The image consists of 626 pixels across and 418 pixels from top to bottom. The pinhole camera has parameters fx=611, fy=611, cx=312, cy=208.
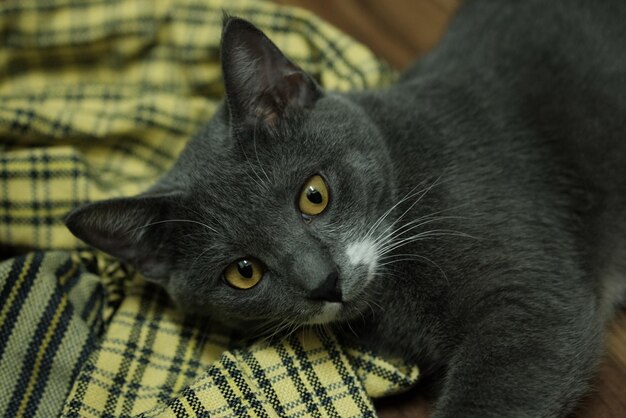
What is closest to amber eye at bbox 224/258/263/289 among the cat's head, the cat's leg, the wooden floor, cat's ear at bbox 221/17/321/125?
the cat's head

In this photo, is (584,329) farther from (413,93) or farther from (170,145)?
(170,145)

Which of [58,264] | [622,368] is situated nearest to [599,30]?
[622,368]

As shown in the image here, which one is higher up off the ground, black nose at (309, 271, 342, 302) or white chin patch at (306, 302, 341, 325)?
black nose at (309, 271, 342, 302)

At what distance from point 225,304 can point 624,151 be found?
0.95 m

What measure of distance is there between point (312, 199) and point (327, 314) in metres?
0.22

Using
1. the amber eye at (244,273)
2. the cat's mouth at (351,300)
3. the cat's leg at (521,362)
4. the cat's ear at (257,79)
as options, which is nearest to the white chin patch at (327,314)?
the cat's mouth at (351,300)

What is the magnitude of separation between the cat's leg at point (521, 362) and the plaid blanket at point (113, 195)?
168 millimetres

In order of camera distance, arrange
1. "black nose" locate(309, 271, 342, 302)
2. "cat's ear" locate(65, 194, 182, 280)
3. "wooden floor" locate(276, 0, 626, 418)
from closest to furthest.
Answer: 1. "black nose" locate(309, 271, 342, 302)
2. "cat's ear" locate(65, 194, 182, 280)
3. "wooden floor" locate(276, 0, 626, 418)

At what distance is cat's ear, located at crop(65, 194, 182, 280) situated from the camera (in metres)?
1.18

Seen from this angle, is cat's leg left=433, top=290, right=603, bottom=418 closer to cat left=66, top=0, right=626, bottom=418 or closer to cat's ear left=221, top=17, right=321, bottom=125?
cat left=66, top=0, right=626, bottom=418

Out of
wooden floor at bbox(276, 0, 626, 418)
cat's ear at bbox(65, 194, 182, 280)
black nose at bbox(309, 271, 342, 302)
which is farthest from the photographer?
wooden floor at bbox(276, 0, 626, 418)

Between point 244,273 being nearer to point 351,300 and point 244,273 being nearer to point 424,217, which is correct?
point 351,300

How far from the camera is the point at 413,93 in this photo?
1410mm

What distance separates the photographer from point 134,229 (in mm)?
1247
